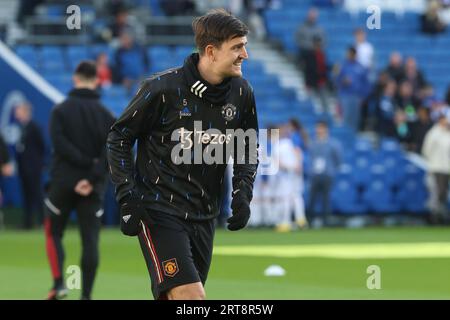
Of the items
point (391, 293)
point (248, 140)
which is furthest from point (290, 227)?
point (248, 140)

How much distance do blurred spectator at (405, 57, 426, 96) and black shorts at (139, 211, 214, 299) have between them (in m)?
23.4

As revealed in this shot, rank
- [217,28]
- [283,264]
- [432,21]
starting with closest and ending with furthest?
[217,28] → [283,264] → [432,21]

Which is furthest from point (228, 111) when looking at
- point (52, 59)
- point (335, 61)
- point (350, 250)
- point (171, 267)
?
point (335, 61)

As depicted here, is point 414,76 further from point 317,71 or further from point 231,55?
point 231,55

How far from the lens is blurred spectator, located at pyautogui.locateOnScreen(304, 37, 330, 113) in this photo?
31.9 meters

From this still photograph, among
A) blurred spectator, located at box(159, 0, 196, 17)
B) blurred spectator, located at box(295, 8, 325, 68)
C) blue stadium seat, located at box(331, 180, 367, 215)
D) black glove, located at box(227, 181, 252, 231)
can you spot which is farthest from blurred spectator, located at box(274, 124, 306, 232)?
black glove, located at box(227, 181, 252, 231)

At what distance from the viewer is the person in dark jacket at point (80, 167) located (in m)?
13.4

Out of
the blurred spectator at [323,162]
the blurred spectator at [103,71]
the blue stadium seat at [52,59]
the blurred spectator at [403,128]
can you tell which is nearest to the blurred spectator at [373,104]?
the blurred spectator at [403,128]

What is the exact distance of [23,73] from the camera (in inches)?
1081

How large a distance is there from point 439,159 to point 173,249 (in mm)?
21825

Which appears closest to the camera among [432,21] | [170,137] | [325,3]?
[170,137]

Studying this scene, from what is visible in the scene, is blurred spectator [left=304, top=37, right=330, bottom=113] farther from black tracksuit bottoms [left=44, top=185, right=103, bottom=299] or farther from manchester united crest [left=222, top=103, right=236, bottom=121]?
manchester united crest [left=222, top=103, right=236, bottom=121]

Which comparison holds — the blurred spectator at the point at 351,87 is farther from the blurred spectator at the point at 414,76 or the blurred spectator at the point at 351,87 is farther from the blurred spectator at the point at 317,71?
the blurred spectator at the point at 414,76

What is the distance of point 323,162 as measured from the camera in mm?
28656
